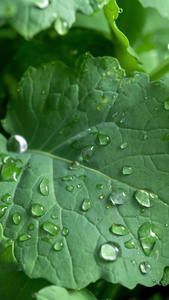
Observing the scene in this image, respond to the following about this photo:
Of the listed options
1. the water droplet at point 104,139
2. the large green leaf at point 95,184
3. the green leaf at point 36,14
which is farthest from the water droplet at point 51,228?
the green leaf at point 36,14

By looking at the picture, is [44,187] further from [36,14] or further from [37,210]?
[36,14]

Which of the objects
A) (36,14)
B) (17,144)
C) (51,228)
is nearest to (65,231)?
(51,228)

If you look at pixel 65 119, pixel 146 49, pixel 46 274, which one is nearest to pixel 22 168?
pixel 65 119

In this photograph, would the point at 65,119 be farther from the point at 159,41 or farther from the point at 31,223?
the point at 159,41

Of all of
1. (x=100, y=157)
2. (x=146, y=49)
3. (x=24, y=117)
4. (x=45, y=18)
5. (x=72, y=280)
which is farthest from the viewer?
(x=146, y=49)

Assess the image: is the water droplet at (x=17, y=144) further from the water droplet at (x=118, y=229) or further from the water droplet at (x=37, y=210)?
the water droplet at (x=118, y=229)

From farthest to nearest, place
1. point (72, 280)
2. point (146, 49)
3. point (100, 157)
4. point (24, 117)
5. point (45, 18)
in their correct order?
point (146, 49), point (24, 117), point (100, 157), point (72, 280), point (45, 18)
